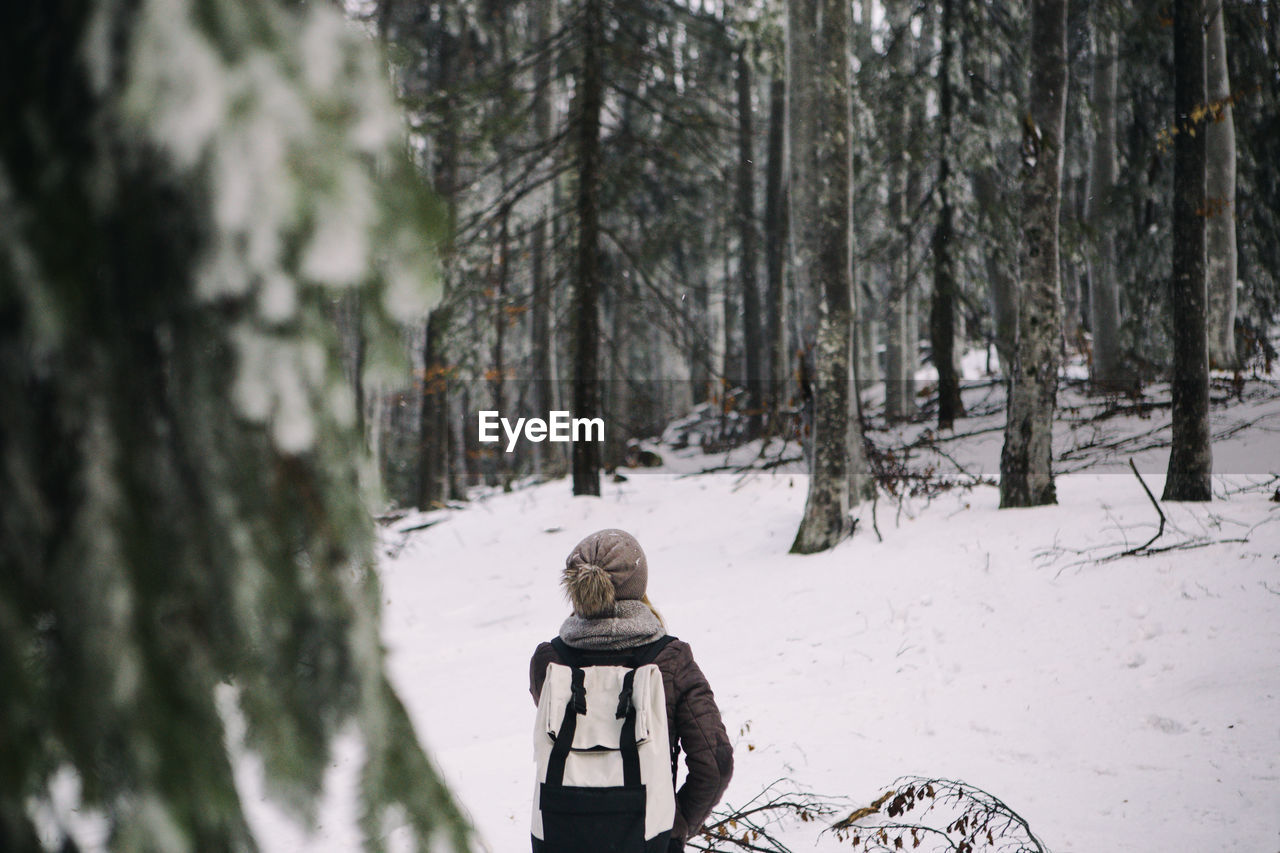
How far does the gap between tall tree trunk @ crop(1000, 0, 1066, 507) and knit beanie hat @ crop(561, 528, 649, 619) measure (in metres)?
6.57

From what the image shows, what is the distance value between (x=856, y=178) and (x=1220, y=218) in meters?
7.13

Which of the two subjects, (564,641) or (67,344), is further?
(564,641)

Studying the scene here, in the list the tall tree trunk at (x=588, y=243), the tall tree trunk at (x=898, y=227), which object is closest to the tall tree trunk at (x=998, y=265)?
the tall tree trunk at (x=898, y=227)

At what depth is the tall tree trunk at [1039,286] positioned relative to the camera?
8.12m

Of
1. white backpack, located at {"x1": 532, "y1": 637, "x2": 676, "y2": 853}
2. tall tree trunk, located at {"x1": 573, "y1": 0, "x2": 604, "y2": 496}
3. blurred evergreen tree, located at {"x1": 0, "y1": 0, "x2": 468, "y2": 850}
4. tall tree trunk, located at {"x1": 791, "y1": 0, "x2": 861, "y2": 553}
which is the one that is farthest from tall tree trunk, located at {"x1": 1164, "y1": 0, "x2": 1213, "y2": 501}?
blurred evergreen tree, located at {"x1": 0, "y1": 0, "x2": 468, "y2": 850}

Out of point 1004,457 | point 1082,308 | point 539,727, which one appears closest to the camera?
point 539,727

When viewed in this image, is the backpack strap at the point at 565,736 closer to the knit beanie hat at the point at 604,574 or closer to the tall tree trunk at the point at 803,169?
the knit beanie hat at the point at 604,574

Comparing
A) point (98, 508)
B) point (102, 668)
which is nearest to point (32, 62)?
point (98, 508)

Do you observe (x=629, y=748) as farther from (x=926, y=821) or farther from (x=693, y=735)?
(x=926, y=821)

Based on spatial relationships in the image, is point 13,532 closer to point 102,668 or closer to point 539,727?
point 102,668

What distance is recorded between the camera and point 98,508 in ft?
2.39

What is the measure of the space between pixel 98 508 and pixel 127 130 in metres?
0.32

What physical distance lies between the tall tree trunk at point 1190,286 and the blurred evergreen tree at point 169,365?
28.2 feet

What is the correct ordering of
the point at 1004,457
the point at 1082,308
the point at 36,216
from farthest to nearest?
1. the point at 1082,308
2. the point at 1004,457
3. the point at 36,216
